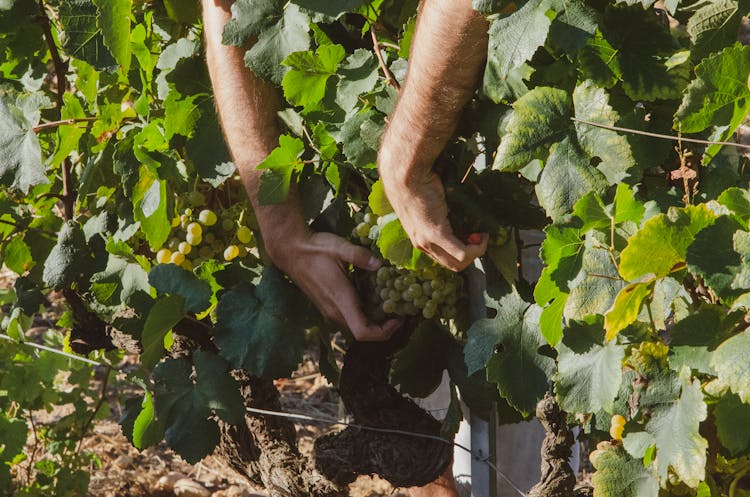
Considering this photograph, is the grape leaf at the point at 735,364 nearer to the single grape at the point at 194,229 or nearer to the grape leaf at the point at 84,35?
the single grape at the point at 194,229

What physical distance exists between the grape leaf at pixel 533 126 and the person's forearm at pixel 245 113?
0.63 m

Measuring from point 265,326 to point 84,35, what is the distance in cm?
72

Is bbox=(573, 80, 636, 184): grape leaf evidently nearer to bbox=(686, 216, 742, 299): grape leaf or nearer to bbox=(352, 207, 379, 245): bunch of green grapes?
bbox=(686, 216, 742, 299): grape leaf

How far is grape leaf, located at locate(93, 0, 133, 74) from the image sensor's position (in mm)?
1871

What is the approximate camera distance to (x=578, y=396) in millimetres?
1427

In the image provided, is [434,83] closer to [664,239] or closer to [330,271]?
[664,239]

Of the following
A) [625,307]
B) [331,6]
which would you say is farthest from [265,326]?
[625,307]

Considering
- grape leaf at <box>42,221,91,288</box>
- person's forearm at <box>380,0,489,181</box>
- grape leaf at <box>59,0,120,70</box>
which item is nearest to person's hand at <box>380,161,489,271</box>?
person's forearm at <box>380,0,489,181</box>

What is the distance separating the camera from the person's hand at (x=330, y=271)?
5.97 ft

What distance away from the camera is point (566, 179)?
4.60 ft

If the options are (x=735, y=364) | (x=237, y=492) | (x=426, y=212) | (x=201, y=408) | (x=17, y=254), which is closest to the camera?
(x=735, y=364)

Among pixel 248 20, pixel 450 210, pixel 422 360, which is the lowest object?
pixel 422 360

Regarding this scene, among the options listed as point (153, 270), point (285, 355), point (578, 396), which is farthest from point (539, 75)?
point (153, 270)

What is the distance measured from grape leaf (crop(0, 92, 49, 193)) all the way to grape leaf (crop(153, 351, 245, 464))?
0.52 metres
